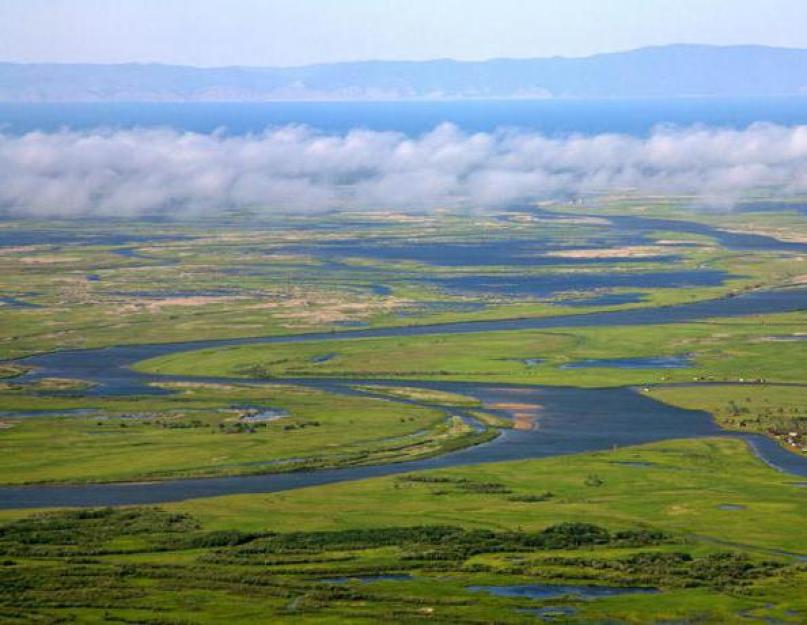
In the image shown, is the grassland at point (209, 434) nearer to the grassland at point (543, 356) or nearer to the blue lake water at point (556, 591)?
the grassland at point (543, 356)

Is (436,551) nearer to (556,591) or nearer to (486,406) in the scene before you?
(556,591)

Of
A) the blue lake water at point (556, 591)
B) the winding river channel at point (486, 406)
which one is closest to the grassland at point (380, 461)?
the blue lake water at point (556, 591)

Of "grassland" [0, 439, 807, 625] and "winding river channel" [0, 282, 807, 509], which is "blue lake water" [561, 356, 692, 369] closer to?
"winding river channel" [0, 282, 807, 509]

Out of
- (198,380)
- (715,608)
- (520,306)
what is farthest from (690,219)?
(715,608)

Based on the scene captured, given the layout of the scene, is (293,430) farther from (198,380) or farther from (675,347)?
(675,347)

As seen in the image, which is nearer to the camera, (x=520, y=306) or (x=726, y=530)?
(x=726, y=530)

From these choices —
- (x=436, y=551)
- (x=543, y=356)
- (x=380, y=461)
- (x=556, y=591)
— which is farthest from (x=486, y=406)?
(x=556, y=591)

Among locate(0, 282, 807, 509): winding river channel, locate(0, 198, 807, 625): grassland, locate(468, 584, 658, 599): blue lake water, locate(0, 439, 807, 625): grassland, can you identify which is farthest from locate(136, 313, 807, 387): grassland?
locate(468, 584, 658, 599): blue lake water

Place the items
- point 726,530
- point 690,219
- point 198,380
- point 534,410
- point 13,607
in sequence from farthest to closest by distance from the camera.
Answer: point 690,219 → point 198,380 → point 534,410 → point 726,530 → point 13,607
